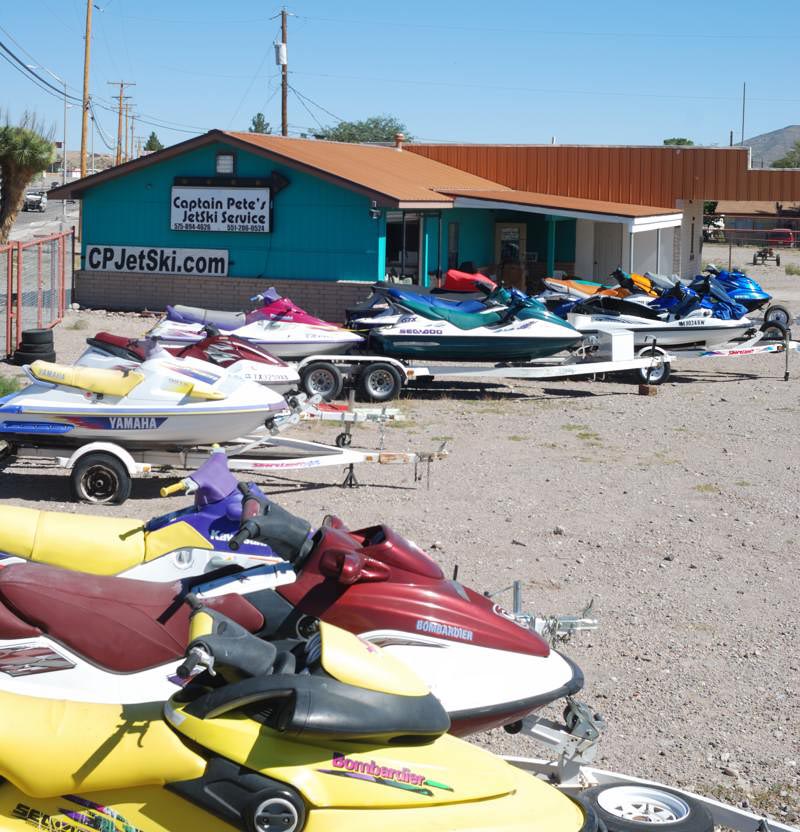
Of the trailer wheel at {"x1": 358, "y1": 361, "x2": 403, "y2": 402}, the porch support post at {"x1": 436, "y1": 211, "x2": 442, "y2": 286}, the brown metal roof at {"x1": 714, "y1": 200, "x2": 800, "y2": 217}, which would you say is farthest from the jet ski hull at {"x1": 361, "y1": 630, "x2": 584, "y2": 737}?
the brown metal roof at {"x1": 714, "y1": 200, "x2": 800, "y2": 217}

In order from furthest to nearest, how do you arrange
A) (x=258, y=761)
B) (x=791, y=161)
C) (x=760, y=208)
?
(x=791, y=161) → (x=760, y=208) → (x=258, y=761)

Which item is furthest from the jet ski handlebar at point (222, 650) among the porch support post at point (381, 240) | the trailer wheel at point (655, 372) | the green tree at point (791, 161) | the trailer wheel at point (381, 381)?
the green tree at point (791, 161)

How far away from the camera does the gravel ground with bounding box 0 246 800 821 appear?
6.10 m

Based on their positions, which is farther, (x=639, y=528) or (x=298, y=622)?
(x=639, y=528)

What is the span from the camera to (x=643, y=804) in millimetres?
4887

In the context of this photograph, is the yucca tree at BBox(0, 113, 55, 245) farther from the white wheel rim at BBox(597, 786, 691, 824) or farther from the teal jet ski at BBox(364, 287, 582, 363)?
the white wheel rim at BBox(597, 786, 691, 824)

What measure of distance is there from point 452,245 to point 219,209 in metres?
5.63

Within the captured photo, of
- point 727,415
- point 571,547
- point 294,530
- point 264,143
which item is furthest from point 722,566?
point 264,143

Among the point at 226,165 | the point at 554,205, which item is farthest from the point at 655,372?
the point at 226,165

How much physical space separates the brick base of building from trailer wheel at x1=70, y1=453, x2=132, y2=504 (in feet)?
39.0

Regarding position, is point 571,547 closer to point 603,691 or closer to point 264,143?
point 603,691

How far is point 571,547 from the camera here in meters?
9.27

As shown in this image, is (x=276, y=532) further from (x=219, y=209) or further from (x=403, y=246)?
(x=403, y=246)

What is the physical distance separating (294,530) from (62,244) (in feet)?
57.1
